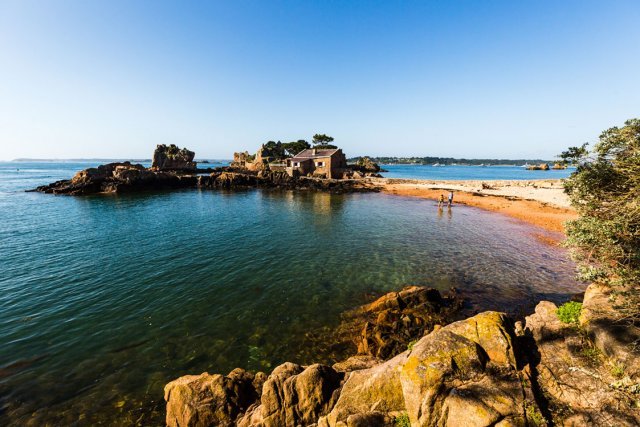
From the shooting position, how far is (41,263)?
21.0 m

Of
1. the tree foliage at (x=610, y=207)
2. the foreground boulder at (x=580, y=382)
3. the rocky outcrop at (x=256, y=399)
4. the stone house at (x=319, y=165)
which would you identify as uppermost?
the stone house at (x=319, y=165)

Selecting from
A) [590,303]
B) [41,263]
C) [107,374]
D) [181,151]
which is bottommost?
[107,374]

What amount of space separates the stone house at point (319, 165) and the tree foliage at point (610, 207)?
7466 centimetres

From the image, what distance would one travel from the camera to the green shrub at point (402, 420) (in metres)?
6.27

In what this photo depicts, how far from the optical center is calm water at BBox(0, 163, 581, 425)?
34.6ft

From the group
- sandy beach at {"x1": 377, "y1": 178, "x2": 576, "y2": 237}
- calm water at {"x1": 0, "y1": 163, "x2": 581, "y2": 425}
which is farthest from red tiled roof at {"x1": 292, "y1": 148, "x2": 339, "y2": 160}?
calm water at {"x1": 0, "y1": 163, "x2": 581, "y2": 425}

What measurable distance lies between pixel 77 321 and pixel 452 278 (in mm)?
24193

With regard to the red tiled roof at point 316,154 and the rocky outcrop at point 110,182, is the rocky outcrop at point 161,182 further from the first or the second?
the red tiled roof at point 316,154

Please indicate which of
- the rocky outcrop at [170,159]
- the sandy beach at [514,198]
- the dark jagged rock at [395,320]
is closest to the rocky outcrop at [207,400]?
the dark jagged rock at [395,320]

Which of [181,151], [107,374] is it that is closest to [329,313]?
[107,374]

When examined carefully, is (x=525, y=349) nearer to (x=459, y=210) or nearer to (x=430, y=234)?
(x=430, y=234)

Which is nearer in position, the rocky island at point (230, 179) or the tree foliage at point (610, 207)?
the tree foliage at point (610, 207)

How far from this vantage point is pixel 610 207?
8.13 m

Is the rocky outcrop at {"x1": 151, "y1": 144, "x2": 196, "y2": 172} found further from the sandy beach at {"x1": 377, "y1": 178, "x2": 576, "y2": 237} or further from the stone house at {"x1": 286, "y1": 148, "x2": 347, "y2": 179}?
the sandy beach at {"x1": 377, "y1": 178, "x2": 576, "y2": 237}
